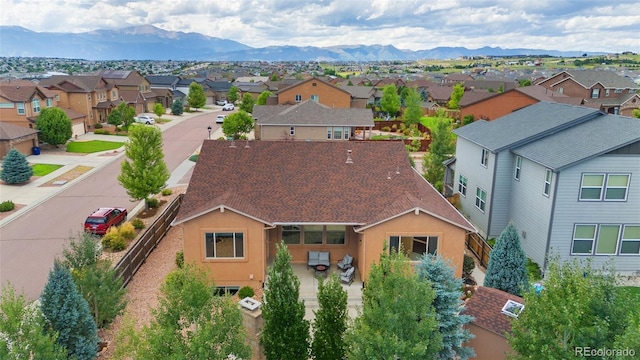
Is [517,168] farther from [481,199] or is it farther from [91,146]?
[91,146]

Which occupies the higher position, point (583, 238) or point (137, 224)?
point (583, 238)

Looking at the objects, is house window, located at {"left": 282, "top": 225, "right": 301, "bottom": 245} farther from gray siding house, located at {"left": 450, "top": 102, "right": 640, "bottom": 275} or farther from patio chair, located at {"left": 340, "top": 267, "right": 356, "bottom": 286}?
gray siding house, located at {"left": 450, "top": 102, "right": 640, "bottom": 275}

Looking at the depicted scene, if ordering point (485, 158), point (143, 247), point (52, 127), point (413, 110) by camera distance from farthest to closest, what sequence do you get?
point (413, 110) → point (52, 127) → point (485, 158) → point (143, 247)

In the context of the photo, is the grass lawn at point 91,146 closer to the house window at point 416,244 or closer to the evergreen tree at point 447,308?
the house window at point 416,244

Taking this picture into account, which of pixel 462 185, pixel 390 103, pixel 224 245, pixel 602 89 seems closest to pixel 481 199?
pixel 462 185

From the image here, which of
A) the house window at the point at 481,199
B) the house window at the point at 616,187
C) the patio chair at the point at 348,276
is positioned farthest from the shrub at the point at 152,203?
the house window at the point at 616,187

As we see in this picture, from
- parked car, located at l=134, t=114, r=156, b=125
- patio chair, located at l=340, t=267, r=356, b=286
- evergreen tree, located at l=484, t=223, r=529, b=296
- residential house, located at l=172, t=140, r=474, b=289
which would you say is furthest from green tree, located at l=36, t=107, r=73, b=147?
evergreen tree, located at l=484, t=223, r=529, b=296
